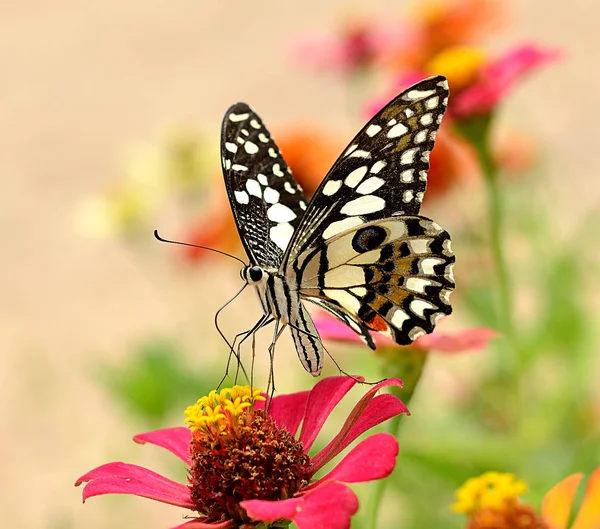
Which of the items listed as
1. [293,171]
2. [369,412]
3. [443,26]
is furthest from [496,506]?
[443,26]

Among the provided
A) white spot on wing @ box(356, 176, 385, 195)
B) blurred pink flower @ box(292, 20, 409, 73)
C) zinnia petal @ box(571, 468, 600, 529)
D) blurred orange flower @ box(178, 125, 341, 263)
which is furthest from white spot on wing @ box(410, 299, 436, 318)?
blurred pink flower @ box(292, 20, 409, 73)

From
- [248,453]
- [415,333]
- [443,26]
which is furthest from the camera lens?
[443,26]

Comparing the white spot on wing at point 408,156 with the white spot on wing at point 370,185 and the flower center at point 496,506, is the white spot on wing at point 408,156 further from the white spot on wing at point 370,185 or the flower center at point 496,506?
the flower center at point 496,506

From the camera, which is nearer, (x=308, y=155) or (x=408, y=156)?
(x=408, y=156)

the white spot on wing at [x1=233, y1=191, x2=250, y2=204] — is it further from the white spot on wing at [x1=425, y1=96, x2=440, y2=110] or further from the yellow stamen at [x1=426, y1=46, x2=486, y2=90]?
the yellow stamen at [x1=426, y1=46, x2=486, y2=90]

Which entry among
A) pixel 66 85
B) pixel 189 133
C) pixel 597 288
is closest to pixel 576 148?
pixel 597 288

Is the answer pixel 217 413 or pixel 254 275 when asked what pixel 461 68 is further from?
A: pixel 217 413

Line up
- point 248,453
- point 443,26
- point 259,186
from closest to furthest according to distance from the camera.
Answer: point 248,453 → point 259,186 → point 443,26

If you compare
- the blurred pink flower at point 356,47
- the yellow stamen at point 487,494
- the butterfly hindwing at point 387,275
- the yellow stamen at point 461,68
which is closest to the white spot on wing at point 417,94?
the butterfly hindwing at point 387,275
